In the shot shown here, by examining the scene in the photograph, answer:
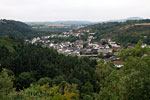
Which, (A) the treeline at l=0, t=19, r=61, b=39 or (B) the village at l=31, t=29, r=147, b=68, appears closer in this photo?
(B) the village at l=31, t=29, r=147, b=68

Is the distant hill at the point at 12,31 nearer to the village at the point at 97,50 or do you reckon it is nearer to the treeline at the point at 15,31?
the treeline at the point at 15,31

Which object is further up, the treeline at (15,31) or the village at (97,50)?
the treeline at (15,31)

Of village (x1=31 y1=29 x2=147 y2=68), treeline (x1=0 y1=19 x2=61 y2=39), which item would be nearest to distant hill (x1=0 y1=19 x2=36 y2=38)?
treeline (x1=0 y1=19 x2=61 y2=39)

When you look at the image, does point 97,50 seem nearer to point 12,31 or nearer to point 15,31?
point 15,31

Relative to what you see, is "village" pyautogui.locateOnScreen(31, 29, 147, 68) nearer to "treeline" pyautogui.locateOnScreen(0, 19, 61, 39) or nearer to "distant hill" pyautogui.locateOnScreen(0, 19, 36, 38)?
"treeline" pyautogui.locateOnScreen(0, 19, 61, 39)

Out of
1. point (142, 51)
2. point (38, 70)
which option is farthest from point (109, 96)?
point (38, 70)

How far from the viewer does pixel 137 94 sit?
6641 millimetres

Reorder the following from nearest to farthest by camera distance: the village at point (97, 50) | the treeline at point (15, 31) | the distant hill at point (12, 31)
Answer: the village at point (97, 50), the distant hill at point (12, 31), the treeline at point (15, 31)

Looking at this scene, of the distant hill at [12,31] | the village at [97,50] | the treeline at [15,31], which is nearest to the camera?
the village at [97,50]

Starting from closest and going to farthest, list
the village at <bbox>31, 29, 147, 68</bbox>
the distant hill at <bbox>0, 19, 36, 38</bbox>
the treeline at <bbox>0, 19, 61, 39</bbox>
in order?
1. the village at <bbox>31, 29, 147, 68</bbox>
2. the distant hill at <bbox>0, 19, 36, 38</bbox>
3. the treeline at <bbox>0, 19, 61, 39</bbox>

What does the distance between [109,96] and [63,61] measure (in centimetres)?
1930

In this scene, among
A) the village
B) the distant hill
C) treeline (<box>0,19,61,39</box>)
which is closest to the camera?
the village

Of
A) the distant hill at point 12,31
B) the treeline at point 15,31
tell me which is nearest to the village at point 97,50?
the treeline at point 15,31

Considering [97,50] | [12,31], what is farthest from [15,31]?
[97,50]
